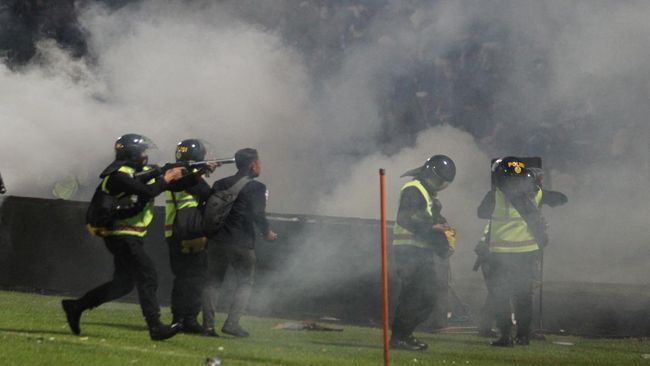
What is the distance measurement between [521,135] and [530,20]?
1963 millimetres

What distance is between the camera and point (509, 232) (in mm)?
12781

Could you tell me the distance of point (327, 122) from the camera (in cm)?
2409

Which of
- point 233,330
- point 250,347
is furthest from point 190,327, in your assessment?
point 250,347

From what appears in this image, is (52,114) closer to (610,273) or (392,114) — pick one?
(392,114)

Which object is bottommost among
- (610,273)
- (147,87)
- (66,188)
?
(610,273)

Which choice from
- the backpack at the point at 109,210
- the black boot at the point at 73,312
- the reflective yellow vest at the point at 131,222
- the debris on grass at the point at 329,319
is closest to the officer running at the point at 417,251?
the reflective yellow vest at the point at 131,222

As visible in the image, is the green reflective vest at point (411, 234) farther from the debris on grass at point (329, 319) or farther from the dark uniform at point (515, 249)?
the debris on grass at point (329, 319)

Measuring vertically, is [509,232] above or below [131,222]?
below

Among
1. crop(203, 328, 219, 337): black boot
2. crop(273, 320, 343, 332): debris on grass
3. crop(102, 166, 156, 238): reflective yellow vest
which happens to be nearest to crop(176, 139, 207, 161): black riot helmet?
crop(102, 166, 156, 238): reflective yellow vest

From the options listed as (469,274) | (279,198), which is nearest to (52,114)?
(279,198)

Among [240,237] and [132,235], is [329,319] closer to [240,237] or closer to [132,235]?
[240,237]

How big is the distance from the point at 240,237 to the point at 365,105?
11.9 m

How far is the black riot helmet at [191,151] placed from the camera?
1241cm

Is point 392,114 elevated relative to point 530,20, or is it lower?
lower
